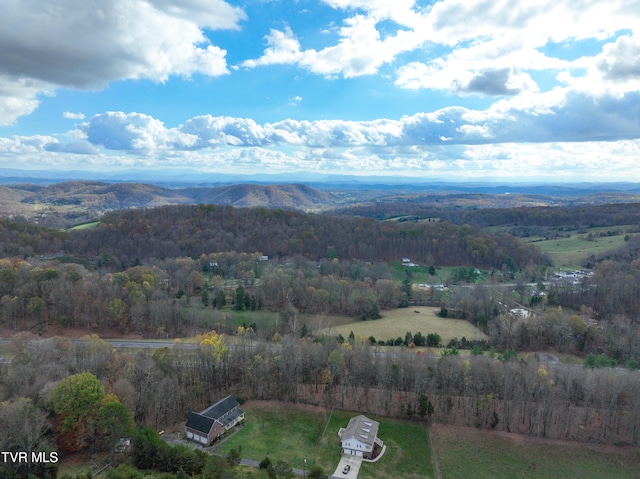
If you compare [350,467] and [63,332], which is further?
[63,332]

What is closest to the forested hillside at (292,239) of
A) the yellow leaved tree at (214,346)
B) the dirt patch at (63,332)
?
the dirt patch at (63,332)

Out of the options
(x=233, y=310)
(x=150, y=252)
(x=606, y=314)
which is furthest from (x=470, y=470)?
(x=150, y=252)

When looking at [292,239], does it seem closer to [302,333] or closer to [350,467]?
[302,333]

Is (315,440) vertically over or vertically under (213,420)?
under

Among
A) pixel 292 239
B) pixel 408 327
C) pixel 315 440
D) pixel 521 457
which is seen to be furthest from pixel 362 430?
pixel 292 239

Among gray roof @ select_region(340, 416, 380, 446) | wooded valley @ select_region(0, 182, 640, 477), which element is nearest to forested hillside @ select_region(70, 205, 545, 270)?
wooded valley @ select_region(0, 182, 640, 477)

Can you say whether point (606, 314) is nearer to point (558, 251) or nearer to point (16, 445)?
point (558, 251)
